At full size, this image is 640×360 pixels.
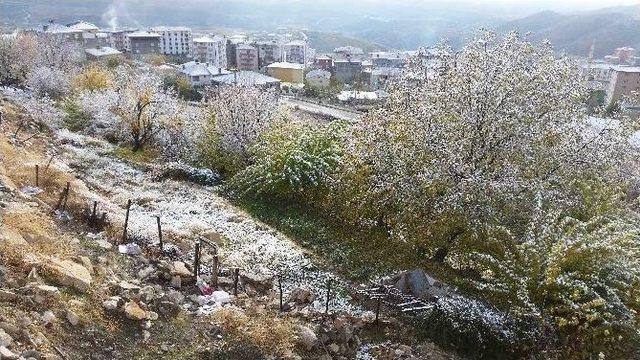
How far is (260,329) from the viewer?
11367 mm

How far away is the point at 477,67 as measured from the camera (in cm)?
1644

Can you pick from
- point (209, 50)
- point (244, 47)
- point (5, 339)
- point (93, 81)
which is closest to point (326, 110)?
point (93, 81)

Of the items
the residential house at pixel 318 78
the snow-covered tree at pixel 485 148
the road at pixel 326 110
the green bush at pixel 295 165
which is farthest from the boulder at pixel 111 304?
the residential house at pixel 318 78

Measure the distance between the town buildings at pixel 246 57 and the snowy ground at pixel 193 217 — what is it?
104 m

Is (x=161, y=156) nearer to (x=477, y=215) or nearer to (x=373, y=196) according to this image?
(x=373, y=196)

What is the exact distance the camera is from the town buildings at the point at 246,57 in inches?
5000

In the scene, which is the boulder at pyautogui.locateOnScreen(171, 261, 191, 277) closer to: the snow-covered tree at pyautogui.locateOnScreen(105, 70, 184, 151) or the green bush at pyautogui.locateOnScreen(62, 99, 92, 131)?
the snow-covered tree at pyautogui.locateOnScreen(105, 70, 184, 151)

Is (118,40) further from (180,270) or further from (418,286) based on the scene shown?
(418,286)

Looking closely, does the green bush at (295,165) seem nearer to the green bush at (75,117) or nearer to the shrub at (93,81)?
the green bush at (75,117)

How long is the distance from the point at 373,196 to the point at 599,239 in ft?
24.8

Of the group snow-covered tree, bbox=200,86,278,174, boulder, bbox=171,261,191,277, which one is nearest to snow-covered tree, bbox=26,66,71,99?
snow-covered tree, bbox=200,86,278,174

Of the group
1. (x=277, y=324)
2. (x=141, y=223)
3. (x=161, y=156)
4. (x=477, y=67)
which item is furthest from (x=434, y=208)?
(x=161, y=156)

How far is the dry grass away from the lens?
11.0m

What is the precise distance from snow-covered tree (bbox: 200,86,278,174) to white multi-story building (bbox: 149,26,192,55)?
11459 cm
